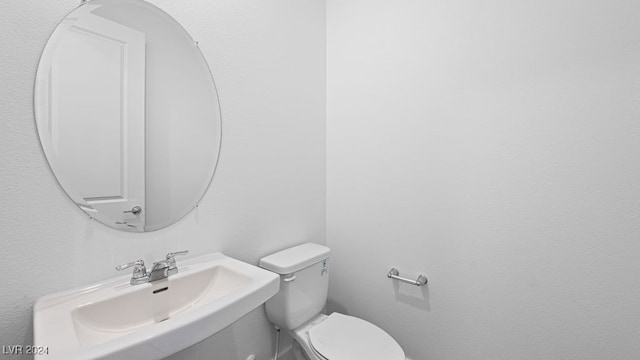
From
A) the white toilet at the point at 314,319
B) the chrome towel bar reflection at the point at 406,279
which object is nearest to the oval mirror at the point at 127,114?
the white toilet at the point at 314,319

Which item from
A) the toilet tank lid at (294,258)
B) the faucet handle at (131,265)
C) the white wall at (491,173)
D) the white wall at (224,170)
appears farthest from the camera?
the toilet tank lid at (294,258)

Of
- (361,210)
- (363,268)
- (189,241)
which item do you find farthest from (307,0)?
(363,268)

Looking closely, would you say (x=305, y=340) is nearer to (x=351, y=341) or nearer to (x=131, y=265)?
(x=351, y=341)

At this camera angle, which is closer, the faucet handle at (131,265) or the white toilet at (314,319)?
the faucet handle at (131,265)

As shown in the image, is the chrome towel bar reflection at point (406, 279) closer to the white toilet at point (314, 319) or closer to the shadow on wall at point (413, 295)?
the shadow on wall at point (413, 295)

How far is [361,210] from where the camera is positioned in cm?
161

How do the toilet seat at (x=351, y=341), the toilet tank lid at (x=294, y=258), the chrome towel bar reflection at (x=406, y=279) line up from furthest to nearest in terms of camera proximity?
the chrome towel bar reflection at (x=406, y=279)
the toilet tank lid at (x=294, y=258)
the toilet seat at (x=351, y=341)

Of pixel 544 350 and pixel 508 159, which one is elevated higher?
pixel 508 159

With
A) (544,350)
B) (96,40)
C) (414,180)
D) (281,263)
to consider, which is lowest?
(544,350)

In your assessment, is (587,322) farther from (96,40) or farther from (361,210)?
(96,40)

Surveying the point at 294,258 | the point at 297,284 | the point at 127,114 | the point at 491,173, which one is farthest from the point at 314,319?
the point at 127,114

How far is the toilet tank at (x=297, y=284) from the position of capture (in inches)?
48.9

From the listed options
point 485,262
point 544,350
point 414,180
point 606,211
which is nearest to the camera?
point 606,211

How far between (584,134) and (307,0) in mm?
1567
